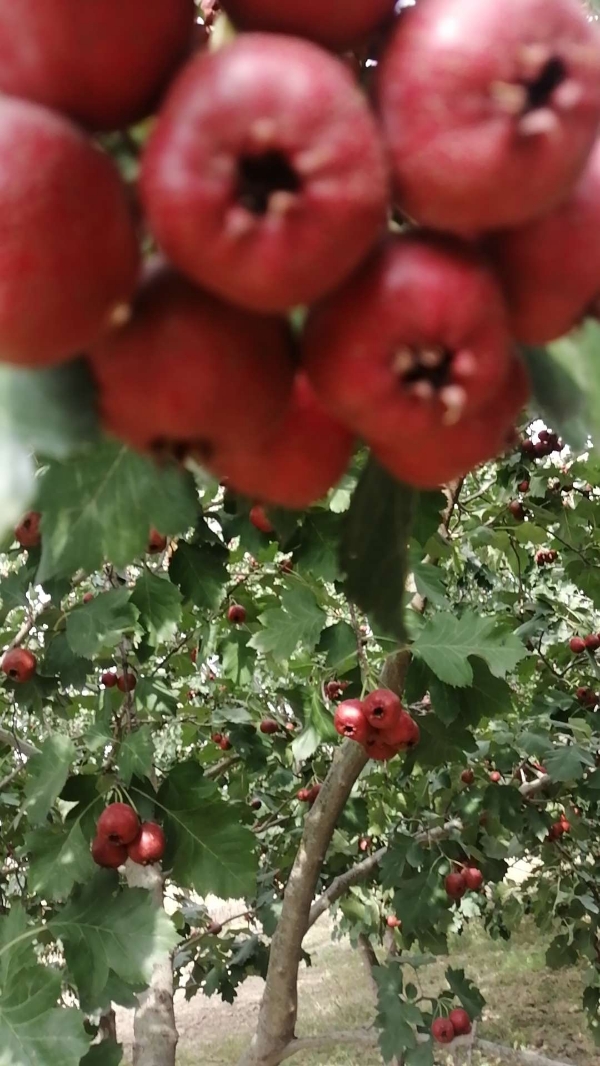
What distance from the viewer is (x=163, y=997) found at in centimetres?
237

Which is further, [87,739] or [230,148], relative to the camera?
[87,739]

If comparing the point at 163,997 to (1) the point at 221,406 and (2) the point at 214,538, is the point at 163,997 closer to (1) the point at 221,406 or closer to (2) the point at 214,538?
(2) the point at 214,538

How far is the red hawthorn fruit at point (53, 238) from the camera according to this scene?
1.03 feet

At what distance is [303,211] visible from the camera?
0.98 feet

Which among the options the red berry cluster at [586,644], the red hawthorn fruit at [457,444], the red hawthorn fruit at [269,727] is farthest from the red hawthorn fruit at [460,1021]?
the red hawthorn fruit at [457,444]

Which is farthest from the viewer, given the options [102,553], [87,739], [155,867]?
[155,867]

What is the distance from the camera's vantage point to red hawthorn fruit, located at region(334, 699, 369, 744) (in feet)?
5.90

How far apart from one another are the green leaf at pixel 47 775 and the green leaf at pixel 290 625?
18.1 inches

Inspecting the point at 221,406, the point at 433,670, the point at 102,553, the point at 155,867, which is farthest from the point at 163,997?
the point at 221,406

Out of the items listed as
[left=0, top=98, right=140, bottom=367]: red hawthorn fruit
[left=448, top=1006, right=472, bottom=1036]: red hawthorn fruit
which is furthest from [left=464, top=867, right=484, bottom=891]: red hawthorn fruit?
[left=0, top=98, right=140, bottom=367]: red hawthorn fruit

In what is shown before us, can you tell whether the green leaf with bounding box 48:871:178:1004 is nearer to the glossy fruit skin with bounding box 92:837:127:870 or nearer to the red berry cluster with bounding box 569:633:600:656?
the glossy fruit skin with bounding box 92:837:127:870

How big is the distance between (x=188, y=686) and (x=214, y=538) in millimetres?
2408

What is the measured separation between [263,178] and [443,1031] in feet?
10.1

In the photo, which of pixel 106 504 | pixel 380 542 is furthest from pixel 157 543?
pixel 380 542
